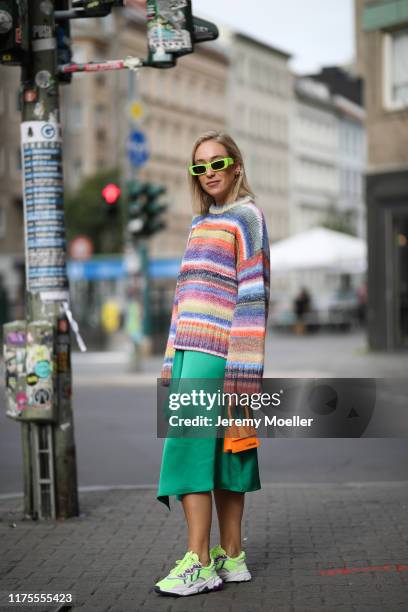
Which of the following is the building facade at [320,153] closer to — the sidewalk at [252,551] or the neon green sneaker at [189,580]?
the sidewalk at [252,551]

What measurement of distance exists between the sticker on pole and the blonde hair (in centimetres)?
196

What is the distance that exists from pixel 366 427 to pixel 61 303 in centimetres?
257

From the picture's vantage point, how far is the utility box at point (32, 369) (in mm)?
6977

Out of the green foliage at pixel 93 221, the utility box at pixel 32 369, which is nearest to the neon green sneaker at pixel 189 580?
the utility box at pixel 32 369

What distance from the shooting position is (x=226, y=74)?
87375 mm

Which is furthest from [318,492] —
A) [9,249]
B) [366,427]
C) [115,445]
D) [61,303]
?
[9,249]

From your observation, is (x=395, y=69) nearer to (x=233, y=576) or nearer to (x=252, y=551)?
(x=252, y=551)

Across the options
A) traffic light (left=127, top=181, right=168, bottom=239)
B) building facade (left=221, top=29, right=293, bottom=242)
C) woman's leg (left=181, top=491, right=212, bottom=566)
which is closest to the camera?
woman's leg (left=181, top=491, right=212, bottom=566)

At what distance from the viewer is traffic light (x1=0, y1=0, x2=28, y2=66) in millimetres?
6613

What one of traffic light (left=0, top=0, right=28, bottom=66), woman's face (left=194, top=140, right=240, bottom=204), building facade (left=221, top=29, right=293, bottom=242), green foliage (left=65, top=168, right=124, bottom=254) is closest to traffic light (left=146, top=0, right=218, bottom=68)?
traffic light (left=0, top=0, right=28, bottom=66)

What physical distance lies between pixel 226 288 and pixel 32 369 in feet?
7.09

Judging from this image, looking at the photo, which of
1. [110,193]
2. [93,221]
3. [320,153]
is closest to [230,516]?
[110,193]

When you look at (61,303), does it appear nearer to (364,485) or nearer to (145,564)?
(145,564)

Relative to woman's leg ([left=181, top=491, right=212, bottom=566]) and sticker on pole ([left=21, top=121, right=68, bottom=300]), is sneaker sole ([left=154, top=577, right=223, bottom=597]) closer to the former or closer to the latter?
woman's leg ([left=181, top=491, right=212, bottom=566])
